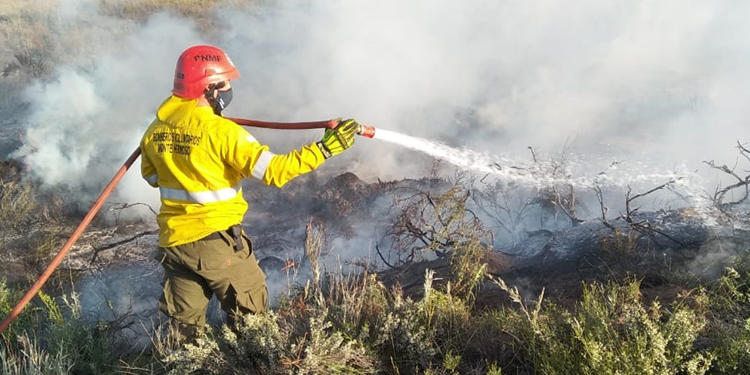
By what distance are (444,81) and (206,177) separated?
6284 mm

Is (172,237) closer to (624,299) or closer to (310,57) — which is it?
(624,299)

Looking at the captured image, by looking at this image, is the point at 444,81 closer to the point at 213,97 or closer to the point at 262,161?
the point at 213,97

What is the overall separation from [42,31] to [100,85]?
468cm

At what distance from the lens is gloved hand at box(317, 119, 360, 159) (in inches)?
101

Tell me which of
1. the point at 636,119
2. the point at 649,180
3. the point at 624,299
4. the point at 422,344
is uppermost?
the point at 636,119

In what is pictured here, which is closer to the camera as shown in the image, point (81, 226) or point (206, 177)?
point (206, 177)

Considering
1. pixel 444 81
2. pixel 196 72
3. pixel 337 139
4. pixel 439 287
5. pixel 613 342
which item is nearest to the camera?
pixel 613 342

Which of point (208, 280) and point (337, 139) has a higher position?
point (337, 139)

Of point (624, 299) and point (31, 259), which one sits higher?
point (31, 259)

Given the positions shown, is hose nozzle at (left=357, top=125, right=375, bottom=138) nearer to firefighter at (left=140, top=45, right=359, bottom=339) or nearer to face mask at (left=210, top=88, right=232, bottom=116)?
firefighter at (left=140, top=45, right=359, bottom=339)

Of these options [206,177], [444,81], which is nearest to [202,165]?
[206,177]

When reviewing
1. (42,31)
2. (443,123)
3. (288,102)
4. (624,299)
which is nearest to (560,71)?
(443,123)

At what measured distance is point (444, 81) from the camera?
8.24 metres

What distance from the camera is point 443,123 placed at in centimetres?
704
